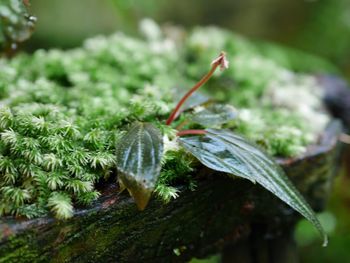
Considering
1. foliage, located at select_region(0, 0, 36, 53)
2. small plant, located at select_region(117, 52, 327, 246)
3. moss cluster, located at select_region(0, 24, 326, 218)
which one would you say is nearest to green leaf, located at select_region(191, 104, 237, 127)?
small plant, located at select_region(117, 52, 327, 246)

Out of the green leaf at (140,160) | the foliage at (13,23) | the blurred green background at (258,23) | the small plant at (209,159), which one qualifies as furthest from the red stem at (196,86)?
the blurred green background at (258,23)

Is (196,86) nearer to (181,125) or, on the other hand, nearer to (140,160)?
(181,125)

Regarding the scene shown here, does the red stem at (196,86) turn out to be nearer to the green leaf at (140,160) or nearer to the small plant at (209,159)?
the small plant at (209,159)

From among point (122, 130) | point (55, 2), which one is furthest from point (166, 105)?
point (55, 2)

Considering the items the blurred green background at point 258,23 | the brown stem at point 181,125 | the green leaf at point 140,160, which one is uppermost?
the blurred green background at point 258,23

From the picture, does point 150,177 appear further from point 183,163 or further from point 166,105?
point 166,105

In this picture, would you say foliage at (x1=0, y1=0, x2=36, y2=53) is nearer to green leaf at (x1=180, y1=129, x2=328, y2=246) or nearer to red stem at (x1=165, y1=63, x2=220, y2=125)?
red stem at (x1=165, y1=63, x2=220, y2=125)
